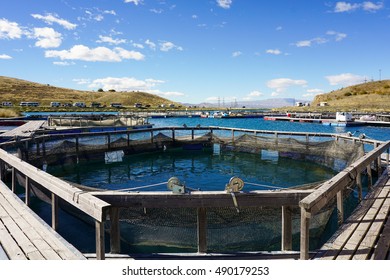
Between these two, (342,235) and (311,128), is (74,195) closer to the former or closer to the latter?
(342,235)

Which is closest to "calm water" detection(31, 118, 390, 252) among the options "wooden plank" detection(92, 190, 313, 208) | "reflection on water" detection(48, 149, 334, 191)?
"reflection on water" detection(48, 149, 334, 191)

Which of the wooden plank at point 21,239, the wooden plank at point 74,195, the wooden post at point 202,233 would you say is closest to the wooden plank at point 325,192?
the wooden post at point 202,233

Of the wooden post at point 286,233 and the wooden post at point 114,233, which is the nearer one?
the wooden post at point 114,233

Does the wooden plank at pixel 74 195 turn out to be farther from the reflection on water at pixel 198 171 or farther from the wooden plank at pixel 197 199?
the reflection on water at pixel 198 171

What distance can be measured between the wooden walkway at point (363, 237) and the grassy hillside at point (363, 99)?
308 feet

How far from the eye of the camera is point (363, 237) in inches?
220

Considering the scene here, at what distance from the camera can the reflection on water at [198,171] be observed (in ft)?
53.0

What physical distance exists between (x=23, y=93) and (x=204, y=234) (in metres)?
177

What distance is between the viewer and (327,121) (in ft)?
211

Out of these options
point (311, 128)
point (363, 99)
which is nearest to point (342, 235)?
point (311, 128)

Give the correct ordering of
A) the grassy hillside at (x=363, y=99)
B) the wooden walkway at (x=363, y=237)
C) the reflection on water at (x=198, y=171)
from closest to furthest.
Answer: the wooden walkway at (x=363, y=237) → the reflection on water at (x=198, y=171) → the grassy hillside at (x=363, y=99)

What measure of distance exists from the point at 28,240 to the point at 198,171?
45.6 feet
